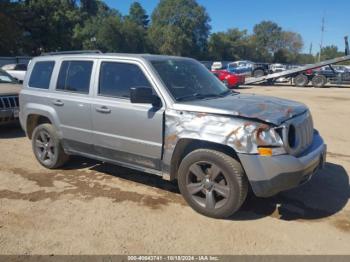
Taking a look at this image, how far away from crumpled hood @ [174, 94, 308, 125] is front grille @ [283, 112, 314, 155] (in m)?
0.08

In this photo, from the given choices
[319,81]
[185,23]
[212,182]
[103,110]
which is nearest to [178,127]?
[212,182]

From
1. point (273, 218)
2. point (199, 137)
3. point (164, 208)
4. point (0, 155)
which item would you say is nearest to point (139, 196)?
point (164, 208)

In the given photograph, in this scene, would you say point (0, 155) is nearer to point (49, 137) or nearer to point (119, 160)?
point (49, 137)

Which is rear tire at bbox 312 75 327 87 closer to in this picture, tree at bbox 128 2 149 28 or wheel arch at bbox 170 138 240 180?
wheel arch at bbox 170 138 240 180

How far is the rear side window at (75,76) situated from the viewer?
529cm

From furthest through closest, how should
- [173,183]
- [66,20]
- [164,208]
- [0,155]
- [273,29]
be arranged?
[273,29] → [66,20] → [0,155] → [173,183] → [164,208]

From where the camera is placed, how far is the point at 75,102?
Answer: 17.5 feet

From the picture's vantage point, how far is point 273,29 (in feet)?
377

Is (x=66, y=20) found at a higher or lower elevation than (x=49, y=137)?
higher

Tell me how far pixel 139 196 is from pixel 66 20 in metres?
52.0

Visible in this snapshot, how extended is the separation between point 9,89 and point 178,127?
A: 597 centimetres

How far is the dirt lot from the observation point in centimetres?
368

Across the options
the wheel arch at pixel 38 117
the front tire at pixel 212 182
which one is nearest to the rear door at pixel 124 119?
the front tire at pixel 212 182

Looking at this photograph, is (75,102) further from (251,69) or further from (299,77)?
(251,69)
